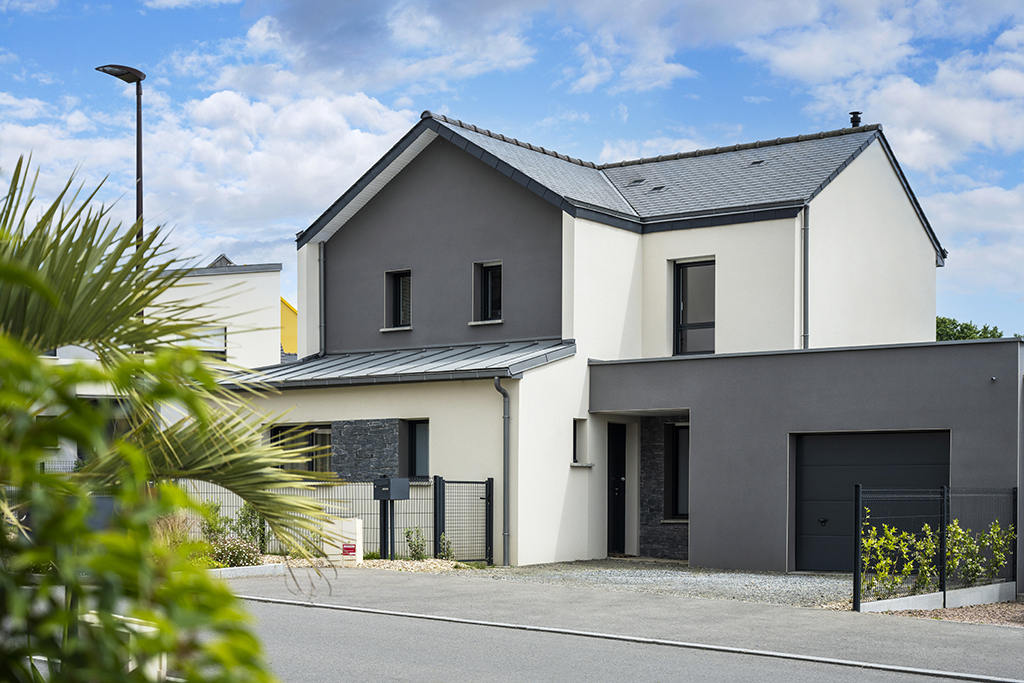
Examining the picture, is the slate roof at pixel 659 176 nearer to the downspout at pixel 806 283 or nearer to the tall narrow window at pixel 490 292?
the downspout at pixel 806 283

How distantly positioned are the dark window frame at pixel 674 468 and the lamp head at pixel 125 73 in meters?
12.9

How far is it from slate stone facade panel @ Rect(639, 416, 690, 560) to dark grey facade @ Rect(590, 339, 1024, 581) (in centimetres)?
84

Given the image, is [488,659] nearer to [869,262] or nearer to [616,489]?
[616,489]

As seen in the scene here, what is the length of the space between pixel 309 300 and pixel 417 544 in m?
8.32

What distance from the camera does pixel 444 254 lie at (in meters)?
23.1

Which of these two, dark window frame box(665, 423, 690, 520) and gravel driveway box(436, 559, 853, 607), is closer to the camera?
gravel driveway box(436, 559, 853, 607)

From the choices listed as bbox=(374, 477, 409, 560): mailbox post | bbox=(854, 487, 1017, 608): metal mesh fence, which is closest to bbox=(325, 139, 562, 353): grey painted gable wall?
bbox=(374, 477, 409, 560): mailbox post

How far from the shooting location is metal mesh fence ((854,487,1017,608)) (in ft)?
46.2

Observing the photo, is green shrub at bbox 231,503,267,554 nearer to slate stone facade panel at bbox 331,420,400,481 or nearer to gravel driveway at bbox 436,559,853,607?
slate stone facade panel at bbox 331,420,400,481

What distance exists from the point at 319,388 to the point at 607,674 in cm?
1353

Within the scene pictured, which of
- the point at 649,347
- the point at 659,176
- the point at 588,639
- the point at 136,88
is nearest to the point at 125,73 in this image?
the point at 136,88

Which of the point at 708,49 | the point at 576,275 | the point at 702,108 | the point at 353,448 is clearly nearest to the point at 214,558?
the point at 353,448

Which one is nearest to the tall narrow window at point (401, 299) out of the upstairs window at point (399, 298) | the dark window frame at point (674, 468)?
the upstairs window at point (399, 298)

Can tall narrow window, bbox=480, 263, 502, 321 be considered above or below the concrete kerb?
above
